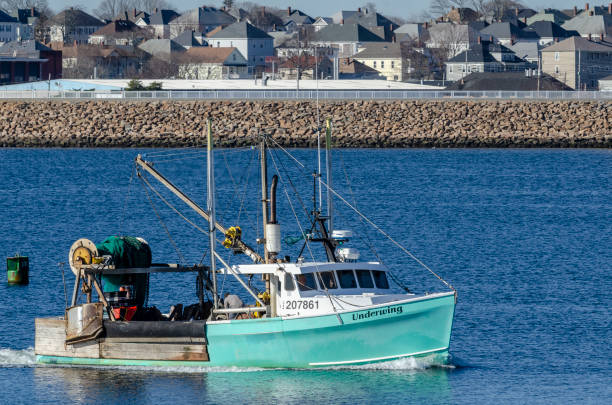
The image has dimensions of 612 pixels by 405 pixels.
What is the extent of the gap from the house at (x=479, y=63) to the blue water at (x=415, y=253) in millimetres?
63607

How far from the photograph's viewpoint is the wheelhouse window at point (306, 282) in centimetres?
3525

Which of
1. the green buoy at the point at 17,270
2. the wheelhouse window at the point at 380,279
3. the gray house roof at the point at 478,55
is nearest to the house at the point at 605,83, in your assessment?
the gray house roof at the point at 478,55

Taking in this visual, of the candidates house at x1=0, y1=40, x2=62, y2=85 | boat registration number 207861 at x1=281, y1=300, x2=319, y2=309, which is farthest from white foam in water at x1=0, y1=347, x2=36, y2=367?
house at x1=0, y1=40, x2=62, y2=85

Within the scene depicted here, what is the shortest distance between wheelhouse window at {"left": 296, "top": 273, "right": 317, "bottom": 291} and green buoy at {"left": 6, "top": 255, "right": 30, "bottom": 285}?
1765 centimetres

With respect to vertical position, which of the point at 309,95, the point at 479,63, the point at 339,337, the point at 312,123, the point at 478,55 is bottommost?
the point at 339,337

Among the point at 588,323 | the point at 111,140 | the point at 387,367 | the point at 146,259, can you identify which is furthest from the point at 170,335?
the point at 111,140

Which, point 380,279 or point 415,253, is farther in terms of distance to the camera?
point 415,253

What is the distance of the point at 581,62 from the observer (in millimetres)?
173000

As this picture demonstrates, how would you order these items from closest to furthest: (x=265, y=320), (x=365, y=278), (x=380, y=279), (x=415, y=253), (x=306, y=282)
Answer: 1. (x=265, y=320)
2. (x=306, y=282)
3. (x=365, y=278)
4. (x=380, y=279)
5. (x=415, y=253)

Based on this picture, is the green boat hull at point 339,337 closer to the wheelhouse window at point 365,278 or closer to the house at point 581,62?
the wheelhouse window at point 365,278

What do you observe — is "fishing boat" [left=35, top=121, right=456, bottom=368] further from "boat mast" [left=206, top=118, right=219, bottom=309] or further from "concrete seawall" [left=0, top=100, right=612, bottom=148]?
"concrete seawall" [left=0, top=100, right=612, bottom=148]

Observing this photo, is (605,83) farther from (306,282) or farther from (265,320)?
(265,320)

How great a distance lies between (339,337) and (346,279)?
1.90m

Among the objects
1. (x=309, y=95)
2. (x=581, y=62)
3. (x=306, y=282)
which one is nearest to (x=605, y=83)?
(x=581, y=62)
